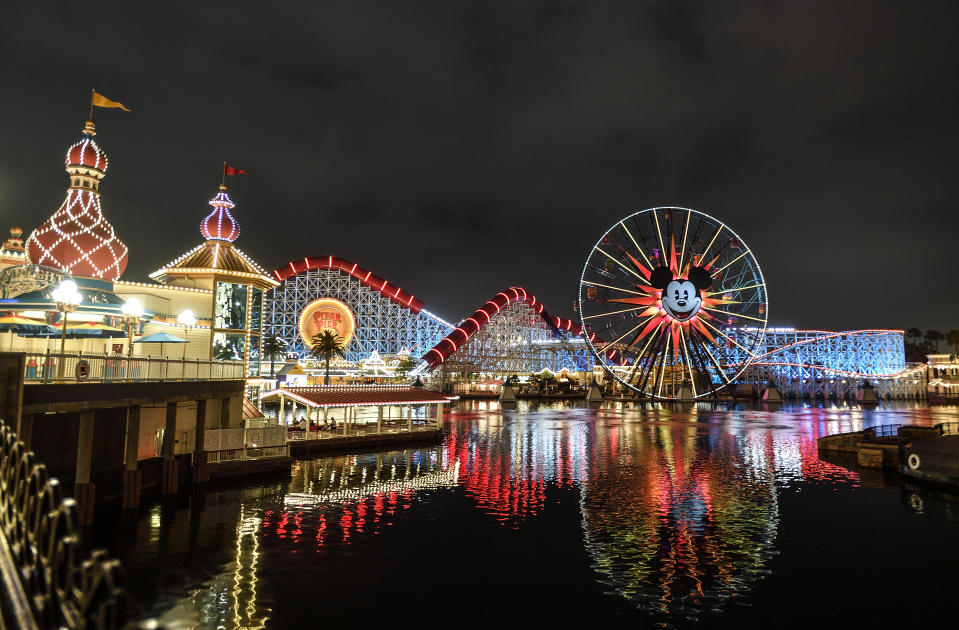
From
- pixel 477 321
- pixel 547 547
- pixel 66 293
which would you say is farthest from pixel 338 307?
pixel 547 547

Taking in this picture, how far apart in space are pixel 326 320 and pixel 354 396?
1407 inches

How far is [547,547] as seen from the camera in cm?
1541

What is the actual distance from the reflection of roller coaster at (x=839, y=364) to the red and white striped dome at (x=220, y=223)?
266 feet

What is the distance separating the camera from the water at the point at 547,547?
37.9ft

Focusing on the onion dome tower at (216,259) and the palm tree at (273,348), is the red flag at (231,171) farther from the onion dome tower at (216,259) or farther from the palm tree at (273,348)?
the palm tree at (273,348)

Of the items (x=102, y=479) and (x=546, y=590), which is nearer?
(x=546, y=590)

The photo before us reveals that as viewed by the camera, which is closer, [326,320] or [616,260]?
[616,260]

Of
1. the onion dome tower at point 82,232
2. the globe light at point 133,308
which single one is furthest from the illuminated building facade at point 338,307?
the globe light at point 133,308

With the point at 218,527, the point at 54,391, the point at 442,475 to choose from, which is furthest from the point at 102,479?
the point at 442,475

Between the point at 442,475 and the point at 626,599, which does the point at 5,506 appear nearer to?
the point at 626,599

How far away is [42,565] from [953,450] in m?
27.9

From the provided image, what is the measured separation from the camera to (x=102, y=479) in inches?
744

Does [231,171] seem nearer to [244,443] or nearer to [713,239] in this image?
[244,443]

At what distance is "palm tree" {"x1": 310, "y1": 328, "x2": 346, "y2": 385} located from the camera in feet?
195
